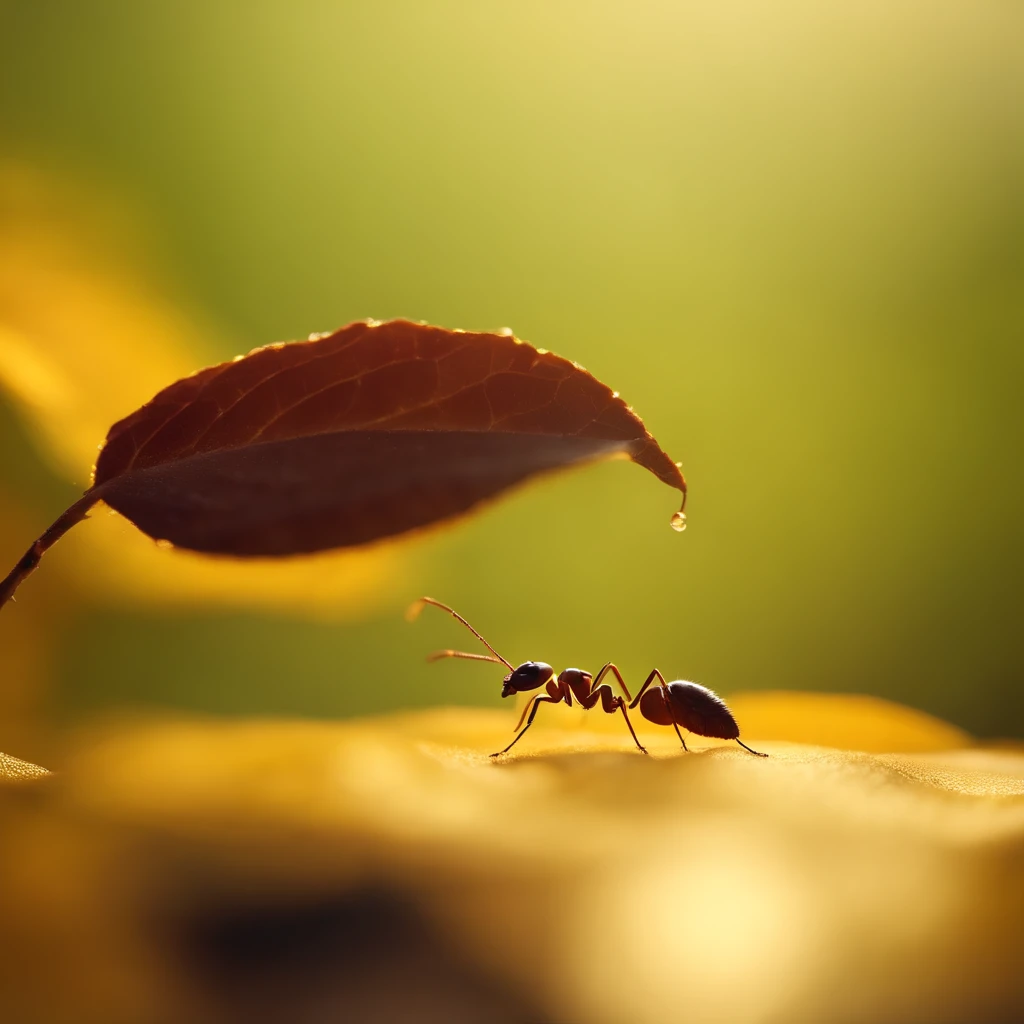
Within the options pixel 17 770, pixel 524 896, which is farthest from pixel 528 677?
pixel 524 896

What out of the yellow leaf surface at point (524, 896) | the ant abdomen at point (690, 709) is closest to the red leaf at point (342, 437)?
the yellow leaf surface at point (524, 896)

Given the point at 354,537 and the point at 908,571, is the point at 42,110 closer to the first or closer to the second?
the point at 354,537

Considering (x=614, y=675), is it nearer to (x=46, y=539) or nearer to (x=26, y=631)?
(x=26, y=631)

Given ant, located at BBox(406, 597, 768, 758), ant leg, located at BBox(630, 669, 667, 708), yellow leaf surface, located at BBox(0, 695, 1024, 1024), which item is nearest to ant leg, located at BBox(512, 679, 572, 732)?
ant, located at BBox(406, 597, 768, 758)

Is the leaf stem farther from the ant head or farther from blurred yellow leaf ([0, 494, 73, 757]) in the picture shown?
the ant head

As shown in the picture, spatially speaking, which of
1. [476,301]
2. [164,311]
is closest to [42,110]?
[164,311]

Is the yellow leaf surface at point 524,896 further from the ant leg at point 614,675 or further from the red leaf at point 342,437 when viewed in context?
the ant leg at point 614,675
